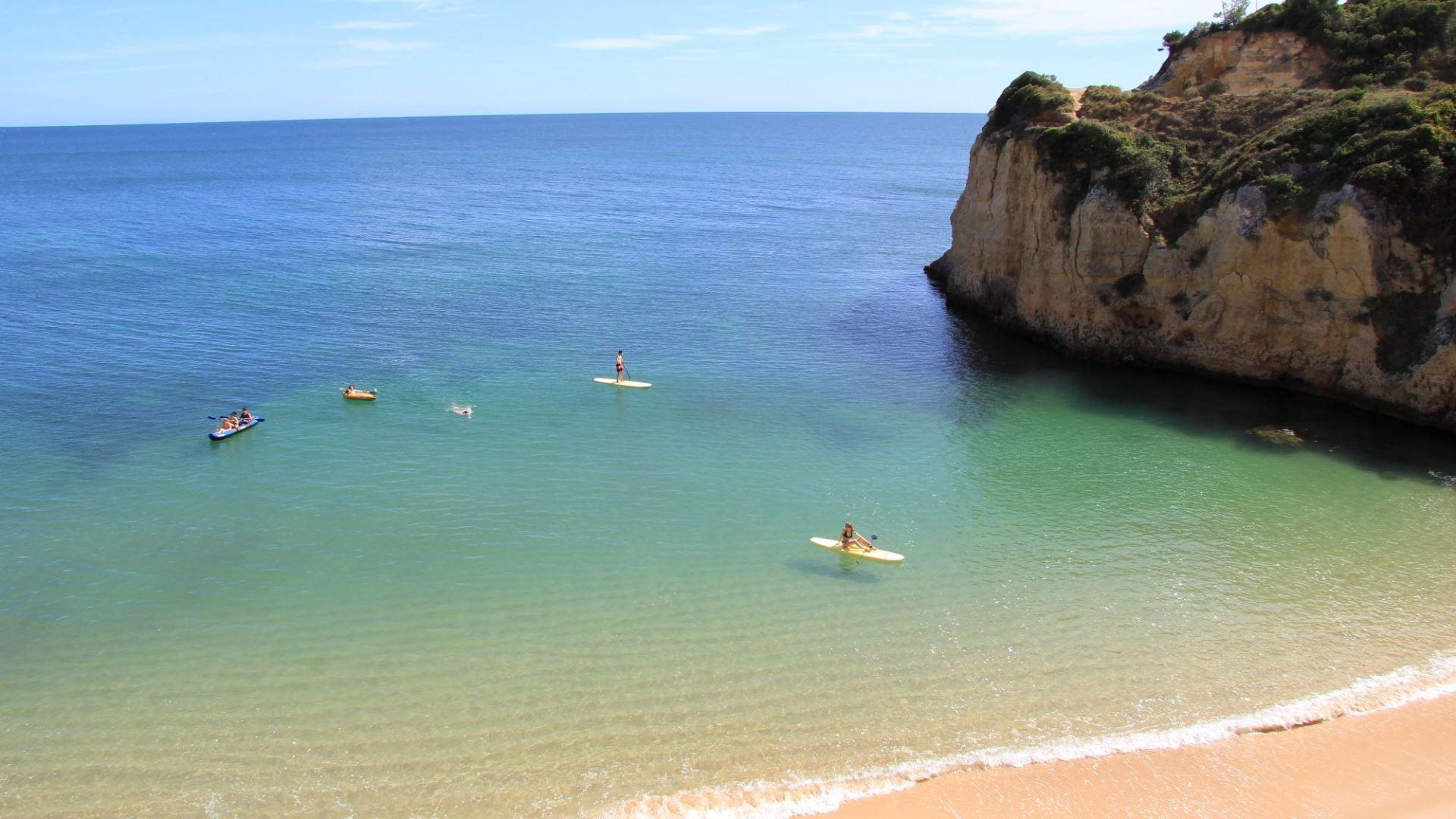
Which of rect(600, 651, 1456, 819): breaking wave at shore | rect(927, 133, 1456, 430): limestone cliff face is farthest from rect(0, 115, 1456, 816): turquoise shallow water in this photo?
rect(927, 133, 1456, 430): limestone cliff face

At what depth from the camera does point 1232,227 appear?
33312mm

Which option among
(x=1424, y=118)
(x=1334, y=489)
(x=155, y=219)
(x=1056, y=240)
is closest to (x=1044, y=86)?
(x=1056, y=240)

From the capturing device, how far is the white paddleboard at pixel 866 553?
22.4m

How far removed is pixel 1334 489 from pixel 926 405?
12719 mm

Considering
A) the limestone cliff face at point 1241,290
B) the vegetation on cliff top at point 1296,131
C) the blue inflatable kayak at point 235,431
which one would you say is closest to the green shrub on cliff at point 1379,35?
the vegetation on cliff top at point 1296,131

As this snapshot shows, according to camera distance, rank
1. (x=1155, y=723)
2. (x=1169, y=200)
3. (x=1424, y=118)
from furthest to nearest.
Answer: (x=1169, y=200) < (x=1424, y=118) < (x=1155, y=723)

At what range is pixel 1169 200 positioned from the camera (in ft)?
120

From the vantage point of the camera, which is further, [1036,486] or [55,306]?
[55,306]

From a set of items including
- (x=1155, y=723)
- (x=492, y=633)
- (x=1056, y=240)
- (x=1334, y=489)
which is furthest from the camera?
(x=1056, y=240)

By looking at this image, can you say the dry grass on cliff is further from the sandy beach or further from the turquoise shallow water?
the sandy beach

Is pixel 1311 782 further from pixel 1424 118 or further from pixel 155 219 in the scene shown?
pixel 155 219

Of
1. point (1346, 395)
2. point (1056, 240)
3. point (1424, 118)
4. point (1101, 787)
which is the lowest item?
point (1101, 787)

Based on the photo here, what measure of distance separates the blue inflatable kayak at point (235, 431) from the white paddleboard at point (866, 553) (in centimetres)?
1976

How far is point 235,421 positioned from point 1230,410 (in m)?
34.0
